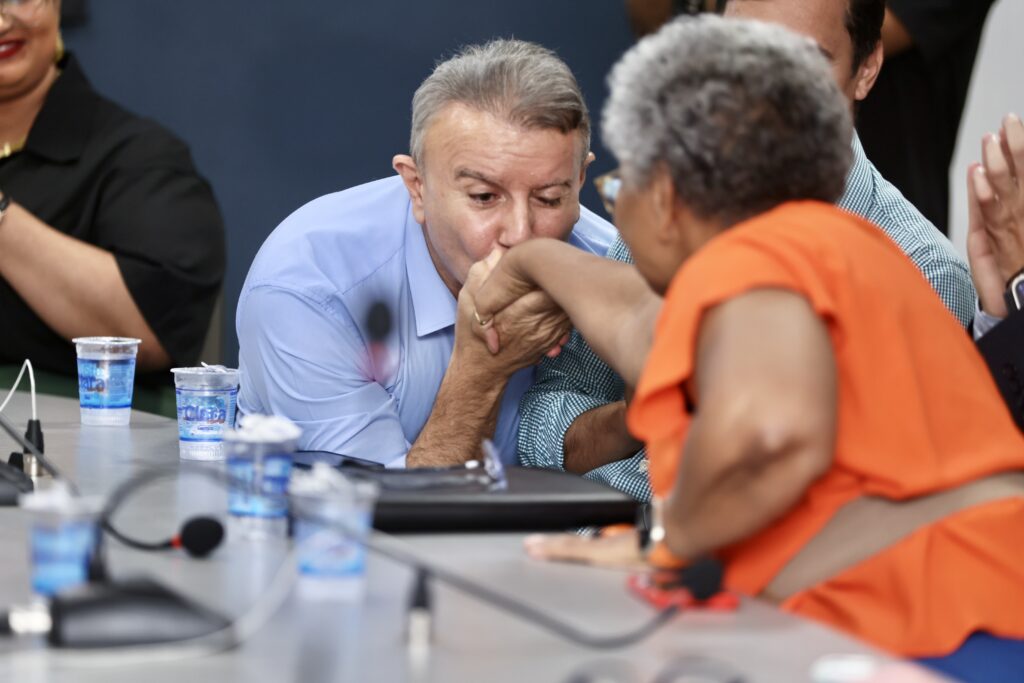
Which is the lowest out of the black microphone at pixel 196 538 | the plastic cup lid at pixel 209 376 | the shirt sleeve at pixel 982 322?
the plastic cup lid at pixel 209 376

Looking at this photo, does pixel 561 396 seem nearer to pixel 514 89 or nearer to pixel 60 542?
pixel 514 89

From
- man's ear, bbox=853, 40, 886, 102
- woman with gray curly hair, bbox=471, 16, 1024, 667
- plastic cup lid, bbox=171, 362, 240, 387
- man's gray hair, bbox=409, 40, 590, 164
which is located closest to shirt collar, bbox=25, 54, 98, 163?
man's gray hair, bbox=409, 40, 590, 164

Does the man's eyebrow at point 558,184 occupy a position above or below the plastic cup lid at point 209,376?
above

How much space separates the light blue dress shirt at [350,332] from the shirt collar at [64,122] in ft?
3.36

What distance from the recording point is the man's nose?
2.29m

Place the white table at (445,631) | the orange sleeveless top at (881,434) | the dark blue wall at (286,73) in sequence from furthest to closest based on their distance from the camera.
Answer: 1. the dark blue wall at (286,73)
2. the orange sleeveless top at (881,434)
3. the white table at (445,631)

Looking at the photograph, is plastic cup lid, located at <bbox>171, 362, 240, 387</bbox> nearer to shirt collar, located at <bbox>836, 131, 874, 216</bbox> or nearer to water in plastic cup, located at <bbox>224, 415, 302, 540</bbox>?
water in plastic cup, located at <bbox>224, 415, 302, 540</bbox>

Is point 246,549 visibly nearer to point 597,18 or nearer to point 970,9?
point 970,9

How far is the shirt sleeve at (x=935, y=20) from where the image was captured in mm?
3117

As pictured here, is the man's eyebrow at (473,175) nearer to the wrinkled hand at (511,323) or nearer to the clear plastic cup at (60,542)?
the wrinkled hand at (511,323)

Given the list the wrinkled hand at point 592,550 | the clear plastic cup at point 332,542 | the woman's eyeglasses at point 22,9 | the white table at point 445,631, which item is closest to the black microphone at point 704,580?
the white table at point 445,631

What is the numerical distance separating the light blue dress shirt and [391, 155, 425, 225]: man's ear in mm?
34

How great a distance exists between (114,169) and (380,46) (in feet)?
4.77

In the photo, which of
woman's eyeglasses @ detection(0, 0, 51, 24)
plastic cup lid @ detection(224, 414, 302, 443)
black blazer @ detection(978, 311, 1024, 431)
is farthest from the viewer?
woman's eyeglasses @ detection(0, 0, 51, 24)
